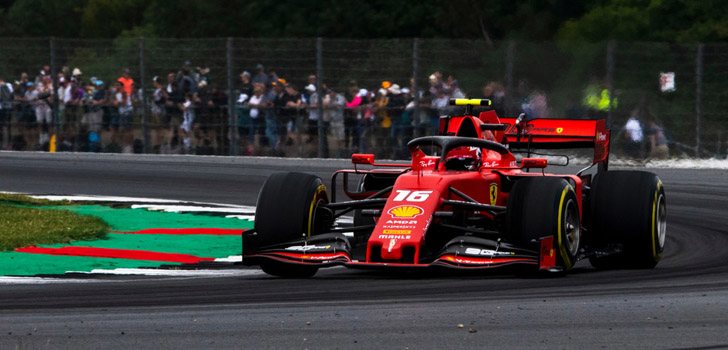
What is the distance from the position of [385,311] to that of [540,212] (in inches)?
81.7

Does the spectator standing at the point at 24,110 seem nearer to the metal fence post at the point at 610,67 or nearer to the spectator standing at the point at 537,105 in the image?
the spectator standing at the point at 537,105

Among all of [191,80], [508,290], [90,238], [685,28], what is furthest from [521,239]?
[685,28]

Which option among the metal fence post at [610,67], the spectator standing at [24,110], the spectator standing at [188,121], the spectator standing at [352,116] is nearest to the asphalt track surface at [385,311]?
the metal fence post at [610,67]

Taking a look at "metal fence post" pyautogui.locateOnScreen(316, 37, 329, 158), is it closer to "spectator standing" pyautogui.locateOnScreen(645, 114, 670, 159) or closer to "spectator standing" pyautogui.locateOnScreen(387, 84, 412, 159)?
"spectator standing" pyautogui.locateOnScreen(387, 84, 412, 159)

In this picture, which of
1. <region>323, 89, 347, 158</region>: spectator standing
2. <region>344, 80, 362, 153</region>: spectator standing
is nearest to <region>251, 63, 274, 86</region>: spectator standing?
<region>323, 89, 347, 158</region>: spectator standing

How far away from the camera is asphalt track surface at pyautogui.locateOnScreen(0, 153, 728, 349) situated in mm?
7500

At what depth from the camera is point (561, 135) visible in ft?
41.5

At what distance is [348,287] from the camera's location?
9789mm

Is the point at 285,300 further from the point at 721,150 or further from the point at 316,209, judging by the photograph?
the point at 721,150

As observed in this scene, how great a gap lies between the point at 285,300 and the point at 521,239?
189 cm

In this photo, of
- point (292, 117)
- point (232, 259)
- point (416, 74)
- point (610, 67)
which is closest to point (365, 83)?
point (416, 74)

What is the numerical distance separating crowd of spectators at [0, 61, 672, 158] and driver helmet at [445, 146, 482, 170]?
1130 cm

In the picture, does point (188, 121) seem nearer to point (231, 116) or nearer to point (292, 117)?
point (231, 116)

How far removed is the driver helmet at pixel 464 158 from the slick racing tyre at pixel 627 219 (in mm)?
871
